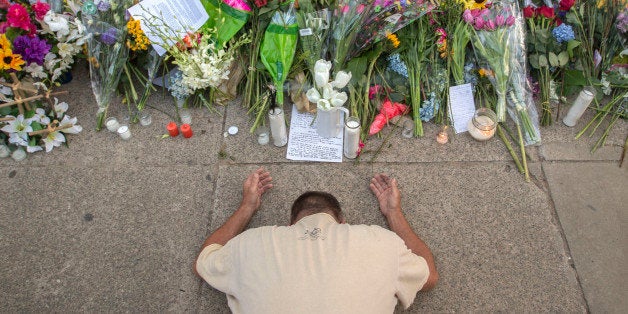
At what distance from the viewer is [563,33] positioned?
9.42 ft

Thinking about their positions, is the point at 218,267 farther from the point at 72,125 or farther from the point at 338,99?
the point at 72,125

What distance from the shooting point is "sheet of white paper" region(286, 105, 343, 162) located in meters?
2.81

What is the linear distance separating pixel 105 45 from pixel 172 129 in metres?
0.75

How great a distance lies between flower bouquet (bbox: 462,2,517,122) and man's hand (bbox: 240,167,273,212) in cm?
162

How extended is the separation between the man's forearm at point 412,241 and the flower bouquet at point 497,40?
1085mm

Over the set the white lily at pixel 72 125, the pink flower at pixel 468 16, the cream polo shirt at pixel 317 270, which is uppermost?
the pink flower at pixel 468 16

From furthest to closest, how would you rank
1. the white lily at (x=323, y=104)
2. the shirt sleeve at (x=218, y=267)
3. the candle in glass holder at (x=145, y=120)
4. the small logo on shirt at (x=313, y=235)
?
the candle in glass holder at (x=145, y=120)
the white lily at (x=323, y=104)
the shirt sleeve at (x=218, y=267)
the small logo on shirt at (x=313, y=235)

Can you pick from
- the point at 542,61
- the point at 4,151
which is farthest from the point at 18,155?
the point at 542,61

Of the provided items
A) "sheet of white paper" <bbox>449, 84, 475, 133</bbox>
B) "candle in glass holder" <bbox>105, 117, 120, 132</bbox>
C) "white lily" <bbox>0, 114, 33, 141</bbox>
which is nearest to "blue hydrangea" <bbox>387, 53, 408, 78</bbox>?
"sheet of white paper" <bbox>449, 84, 475, 133</bbox>

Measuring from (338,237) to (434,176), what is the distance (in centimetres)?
115

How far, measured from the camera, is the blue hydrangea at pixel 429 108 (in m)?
2.89

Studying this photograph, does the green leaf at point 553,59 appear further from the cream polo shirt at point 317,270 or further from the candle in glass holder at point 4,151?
the candle in glass holder at point 4,151

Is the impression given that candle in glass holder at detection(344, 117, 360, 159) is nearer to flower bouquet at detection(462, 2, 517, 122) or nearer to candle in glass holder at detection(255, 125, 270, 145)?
candle in glass holder at detection(255, 125, 270, 145)

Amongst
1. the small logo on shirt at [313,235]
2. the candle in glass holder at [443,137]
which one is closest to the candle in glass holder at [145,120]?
the small logo on shirt at [313,235]
